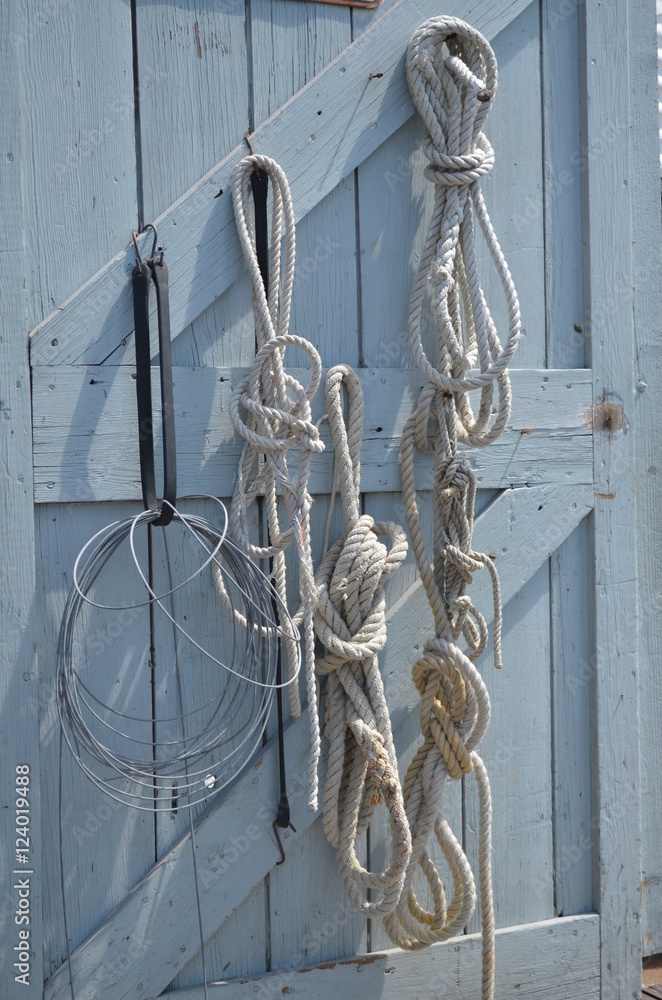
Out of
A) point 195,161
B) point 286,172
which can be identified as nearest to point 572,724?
point 286,172

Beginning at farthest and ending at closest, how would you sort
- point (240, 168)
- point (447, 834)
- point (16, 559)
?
point (447, 834) < point (240, 168) < point (16, 559)

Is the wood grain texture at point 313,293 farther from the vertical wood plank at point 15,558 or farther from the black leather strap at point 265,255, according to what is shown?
the vertical wood plank at point 15,558

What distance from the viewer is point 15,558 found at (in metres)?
1.86

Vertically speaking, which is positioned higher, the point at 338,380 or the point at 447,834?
the point at 338,380

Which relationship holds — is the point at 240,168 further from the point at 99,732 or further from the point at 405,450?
the point at 99,732

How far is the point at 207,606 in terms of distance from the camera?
6.61ft

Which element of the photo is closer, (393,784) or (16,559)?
(16,559)

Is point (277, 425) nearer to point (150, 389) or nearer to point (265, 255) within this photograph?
point (150, 389)

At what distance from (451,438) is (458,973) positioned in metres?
1.23

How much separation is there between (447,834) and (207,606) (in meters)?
0.73

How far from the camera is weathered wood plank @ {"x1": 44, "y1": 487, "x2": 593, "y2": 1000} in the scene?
1923 millimetres

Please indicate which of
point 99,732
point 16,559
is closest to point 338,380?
point 16,559

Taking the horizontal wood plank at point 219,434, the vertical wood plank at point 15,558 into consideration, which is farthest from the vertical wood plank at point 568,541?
the vertical wood plank at point 15,558

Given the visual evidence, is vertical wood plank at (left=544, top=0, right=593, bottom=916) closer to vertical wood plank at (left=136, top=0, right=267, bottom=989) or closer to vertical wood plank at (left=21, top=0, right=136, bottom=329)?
vertical wood plank at (left=136, top=0, right=267, bottom=989)
